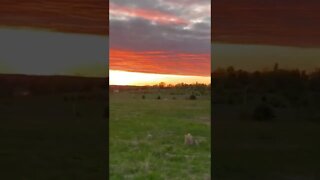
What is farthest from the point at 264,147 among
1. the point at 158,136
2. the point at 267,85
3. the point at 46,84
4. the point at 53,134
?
the point at 46,84

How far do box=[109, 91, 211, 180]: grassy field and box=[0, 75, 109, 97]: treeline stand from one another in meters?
0.19

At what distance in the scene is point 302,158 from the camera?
3.54m

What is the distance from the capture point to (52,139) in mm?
3412

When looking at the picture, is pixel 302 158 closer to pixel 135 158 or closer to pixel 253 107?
pixel 253 107

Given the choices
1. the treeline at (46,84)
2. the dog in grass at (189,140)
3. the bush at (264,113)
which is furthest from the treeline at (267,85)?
the treeline at (46,84)

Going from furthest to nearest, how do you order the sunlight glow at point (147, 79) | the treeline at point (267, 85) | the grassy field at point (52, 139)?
the sunlight glow at point (147, 79), the treeline at point (267, 85), the grassy field at point (52, 139)

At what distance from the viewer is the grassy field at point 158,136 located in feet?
11.7

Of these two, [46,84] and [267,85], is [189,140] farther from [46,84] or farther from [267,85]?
[46,84]

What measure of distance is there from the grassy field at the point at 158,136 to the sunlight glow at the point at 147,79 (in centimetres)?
11

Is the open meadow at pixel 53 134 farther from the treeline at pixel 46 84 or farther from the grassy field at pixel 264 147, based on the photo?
the grassy field at pixel 264 147

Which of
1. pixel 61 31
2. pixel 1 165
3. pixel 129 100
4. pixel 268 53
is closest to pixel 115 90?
pixel 129 100

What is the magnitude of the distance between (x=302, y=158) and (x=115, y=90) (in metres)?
1.52

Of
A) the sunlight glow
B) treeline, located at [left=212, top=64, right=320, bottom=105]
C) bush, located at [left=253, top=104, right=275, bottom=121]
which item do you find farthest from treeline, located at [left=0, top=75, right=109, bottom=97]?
bush, located at [left=253, top=104, right=275, bottom=121]

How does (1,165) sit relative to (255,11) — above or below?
below
